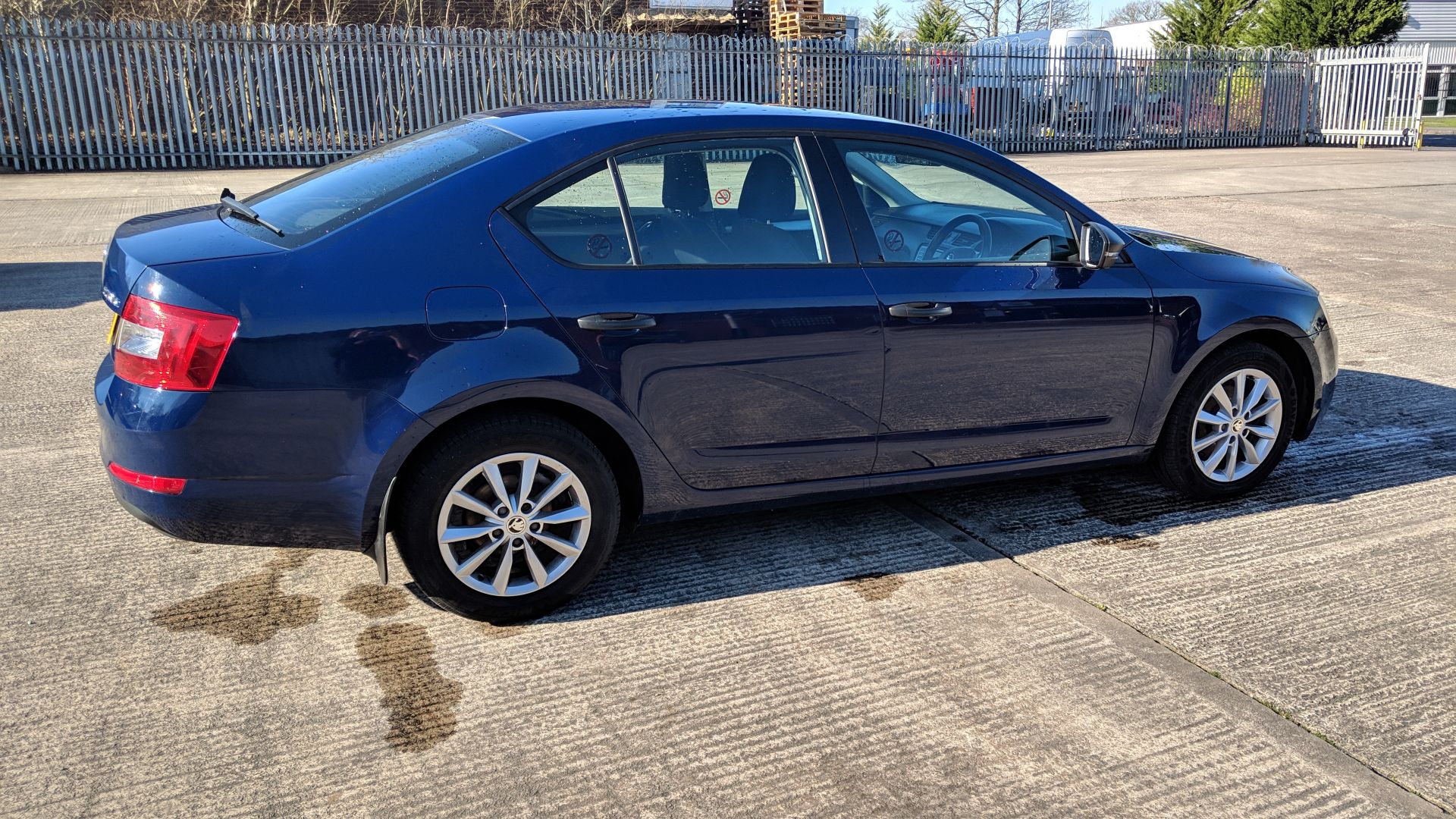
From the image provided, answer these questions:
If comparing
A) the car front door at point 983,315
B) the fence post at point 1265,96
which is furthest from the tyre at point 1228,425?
the fence post at point 1265,96

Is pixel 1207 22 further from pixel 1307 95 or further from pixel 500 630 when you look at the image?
pixel 500 630

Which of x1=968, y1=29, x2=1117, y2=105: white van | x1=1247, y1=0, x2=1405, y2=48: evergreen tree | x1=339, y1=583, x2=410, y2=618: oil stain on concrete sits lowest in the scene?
x1=339, y1=583, x2=410, y2=618: oil stain on concrete

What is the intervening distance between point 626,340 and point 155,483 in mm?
1385

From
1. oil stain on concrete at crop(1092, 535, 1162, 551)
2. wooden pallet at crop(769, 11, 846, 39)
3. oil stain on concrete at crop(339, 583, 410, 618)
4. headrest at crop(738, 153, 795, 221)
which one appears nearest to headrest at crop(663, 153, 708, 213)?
headrest at crop(738, 153, 795, 221)

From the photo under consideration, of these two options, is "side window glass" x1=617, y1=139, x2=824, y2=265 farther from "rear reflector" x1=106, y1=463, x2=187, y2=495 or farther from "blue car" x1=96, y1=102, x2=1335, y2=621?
"rear reflector" x1=106, y1=463, x2=187, y2=495

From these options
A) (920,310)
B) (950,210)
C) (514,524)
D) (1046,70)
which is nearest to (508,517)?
(514,524)

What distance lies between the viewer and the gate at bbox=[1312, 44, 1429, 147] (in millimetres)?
25297

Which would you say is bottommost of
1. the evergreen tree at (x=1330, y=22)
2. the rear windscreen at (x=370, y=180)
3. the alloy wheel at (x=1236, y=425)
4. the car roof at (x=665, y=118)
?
the alloy wheel at (x=1236, y=425)

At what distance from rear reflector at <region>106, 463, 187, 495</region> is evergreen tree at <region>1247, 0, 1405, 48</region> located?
3223cm

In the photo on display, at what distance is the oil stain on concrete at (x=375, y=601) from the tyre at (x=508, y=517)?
238mm

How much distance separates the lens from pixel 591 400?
3490mm

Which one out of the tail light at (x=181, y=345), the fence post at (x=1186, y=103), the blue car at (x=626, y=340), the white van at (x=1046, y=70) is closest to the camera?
the tail light at (x=181, y=345)

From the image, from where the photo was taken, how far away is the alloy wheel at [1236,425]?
Result: 4.59 metres

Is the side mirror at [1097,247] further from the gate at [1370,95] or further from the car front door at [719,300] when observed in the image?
the gate at [1370,95]
